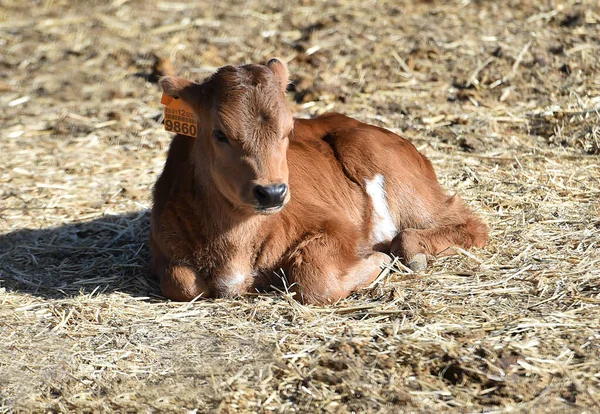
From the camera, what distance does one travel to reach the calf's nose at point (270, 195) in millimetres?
5520

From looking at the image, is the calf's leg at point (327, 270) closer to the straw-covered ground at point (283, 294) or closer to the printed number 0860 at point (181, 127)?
the straw-covered ground at point (283, 294)

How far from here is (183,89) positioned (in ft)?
20.0

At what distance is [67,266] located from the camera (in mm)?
7078

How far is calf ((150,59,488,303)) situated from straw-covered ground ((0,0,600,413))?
8.6 inches

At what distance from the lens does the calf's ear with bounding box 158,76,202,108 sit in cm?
606

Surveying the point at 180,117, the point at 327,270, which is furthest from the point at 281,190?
the point at 180,117

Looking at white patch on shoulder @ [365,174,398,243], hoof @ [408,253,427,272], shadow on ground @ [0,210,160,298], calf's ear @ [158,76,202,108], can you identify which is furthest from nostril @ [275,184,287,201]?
white patch on shoulder @ [365,174,398,243]

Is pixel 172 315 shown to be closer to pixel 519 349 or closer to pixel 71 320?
pixel 71 320

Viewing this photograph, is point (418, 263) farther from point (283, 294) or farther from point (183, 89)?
point (183, 89)

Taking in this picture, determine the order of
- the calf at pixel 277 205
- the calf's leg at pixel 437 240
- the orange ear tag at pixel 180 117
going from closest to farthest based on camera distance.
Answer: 1. the calf at pixel 277 205
2. the orange ear tag at pixel 180 117
3. the calf's leg at pixel 437 240

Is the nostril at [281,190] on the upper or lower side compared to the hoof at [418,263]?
upper

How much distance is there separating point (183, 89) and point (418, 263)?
2012mm

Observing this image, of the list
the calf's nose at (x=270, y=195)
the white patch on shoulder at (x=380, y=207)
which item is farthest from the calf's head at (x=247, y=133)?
the white patch on shoulder at (x=380, y=207)

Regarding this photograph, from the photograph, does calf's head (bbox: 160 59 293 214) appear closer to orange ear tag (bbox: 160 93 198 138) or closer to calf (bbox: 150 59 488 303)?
calf (bbox: 150 59 488 303)
